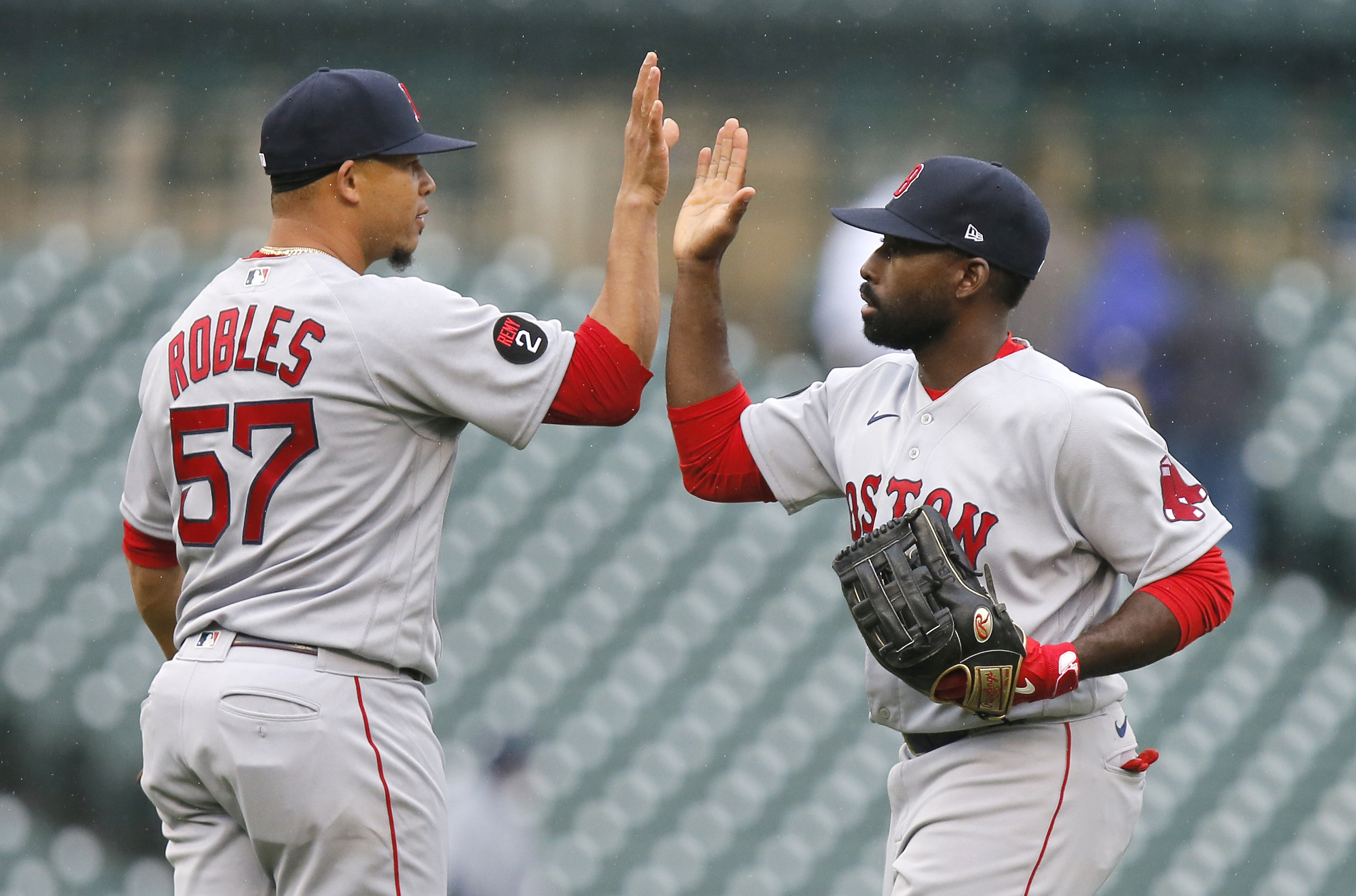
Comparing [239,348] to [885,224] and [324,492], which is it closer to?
[324,492]

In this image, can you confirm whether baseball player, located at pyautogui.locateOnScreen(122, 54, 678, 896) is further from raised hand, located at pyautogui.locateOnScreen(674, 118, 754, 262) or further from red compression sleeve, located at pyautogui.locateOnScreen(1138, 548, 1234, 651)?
red compression sleeve, located at pyautogui.locateOnScreen(1138, 548, 1234, 651)

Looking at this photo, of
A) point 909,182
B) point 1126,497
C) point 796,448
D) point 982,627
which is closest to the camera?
point 982,627

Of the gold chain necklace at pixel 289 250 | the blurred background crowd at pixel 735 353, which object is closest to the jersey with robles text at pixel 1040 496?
the gold chain necklace at pixel 289 250

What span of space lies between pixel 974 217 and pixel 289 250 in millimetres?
1047

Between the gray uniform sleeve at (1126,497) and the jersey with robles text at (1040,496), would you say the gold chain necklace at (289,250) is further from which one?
the gray uniform sleeve at (1126,497)

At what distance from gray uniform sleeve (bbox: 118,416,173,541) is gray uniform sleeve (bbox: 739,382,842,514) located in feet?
3.15

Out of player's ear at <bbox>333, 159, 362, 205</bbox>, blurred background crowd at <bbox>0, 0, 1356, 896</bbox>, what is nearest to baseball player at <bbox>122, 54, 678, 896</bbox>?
player's ear at <bbox>333, 159, 362, 205</bbox>

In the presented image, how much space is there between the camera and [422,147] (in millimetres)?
2434

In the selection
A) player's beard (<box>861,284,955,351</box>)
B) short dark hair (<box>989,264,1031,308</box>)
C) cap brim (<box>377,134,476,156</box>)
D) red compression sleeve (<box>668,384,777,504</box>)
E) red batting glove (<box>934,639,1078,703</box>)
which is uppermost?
cap brim (<box>377,134,476,156</box>)

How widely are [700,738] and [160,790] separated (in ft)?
5.66

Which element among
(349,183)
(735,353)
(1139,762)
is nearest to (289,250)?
(349,183)

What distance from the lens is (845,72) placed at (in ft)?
13.5

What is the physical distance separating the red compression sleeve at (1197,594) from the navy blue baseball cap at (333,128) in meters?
1.26

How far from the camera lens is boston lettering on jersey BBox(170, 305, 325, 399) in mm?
2277
